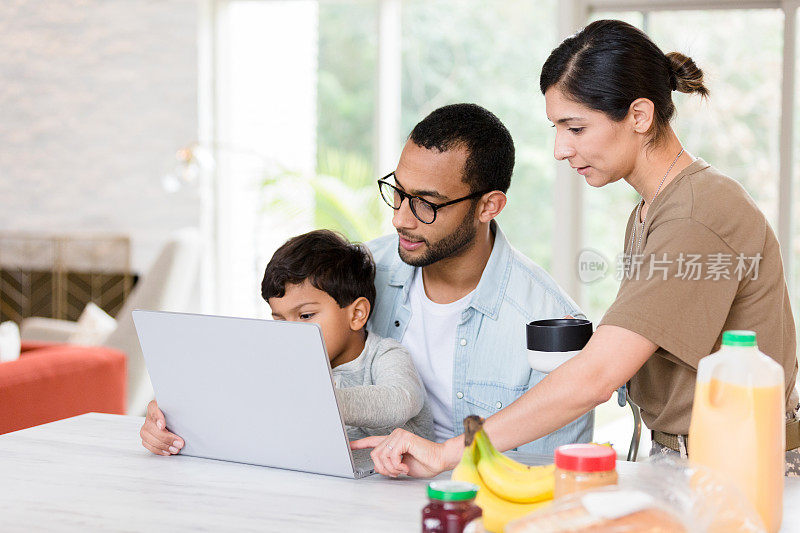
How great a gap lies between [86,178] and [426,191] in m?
4.42

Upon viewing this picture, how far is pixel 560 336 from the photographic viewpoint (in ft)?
4.75

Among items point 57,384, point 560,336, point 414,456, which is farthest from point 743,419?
point 57,384

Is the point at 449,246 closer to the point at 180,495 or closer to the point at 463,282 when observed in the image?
the point at 463,282

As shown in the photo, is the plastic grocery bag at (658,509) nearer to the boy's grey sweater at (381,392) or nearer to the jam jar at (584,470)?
the jam jar at (584,470)

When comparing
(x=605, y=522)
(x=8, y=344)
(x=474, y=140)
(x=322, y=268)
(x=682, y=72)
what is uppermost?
(x=682, y=72)

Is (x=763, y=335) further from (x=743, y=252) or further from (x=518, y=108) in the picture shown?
(x=518, y=108)

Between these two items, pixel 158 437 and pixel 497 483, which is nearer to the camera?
pixel 497 483

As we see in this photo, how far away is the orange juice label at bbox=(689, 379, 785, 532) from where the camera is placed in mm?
1059

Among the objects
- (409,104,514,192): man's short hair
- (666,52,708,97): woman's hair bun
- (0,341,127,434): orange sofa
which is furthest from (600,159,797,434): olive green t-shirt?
(0,341,127,434): orange sofa

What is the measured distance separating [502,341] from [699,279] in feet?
2.07

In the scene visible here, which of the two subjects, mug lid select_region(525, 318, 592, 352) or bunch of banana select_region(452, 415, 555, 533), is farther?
mug lid select_region(525, 318, 592, 352)

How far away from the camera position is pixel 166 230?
5.59m

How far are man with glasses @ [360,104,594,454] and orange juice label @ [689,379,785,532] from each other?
77 cm

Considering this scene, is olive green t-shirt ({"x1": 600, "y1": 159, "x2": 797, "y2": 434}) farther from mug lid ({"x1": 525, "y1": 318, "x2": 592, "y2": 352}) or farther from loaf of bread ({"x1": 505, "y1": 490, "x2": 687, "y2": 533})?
loaf of bread ({"x1": 505, "y1": 490, "x2": 687, "y2": 533})
